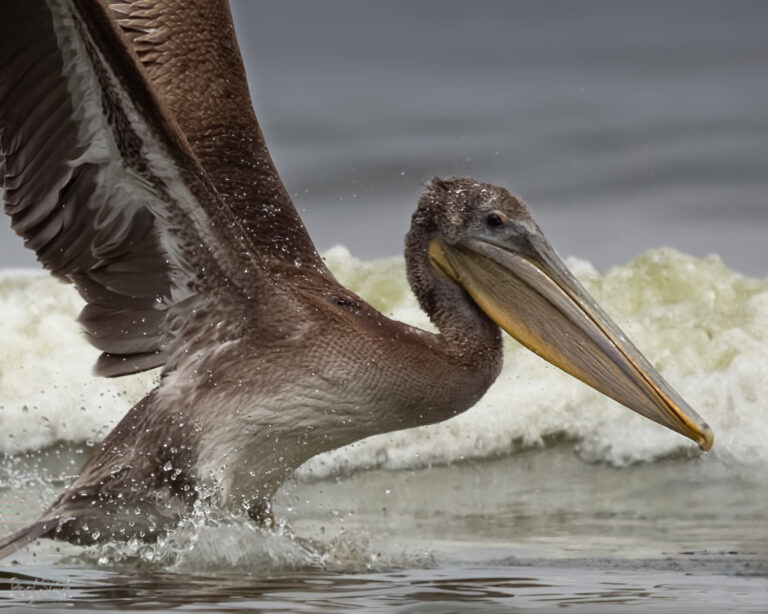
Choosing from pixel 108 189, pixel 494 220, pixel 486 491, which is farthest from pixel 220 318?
pixel 486 491

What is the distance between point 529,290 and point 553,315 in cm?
14

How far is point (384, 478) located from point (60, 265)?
3829mm

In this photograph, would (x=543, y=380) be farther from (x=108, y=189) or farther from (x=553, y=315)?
(x=108, y=189)

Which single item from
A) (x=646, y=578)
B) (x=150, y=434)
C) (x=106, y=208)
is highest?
(x=106, y=208)

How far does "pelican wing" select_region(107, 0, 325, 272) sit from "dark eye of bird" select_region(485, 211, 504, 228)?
0.79m

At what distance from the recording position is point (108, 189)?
5887mm

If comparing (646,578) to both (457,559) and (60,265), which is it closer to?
(457,559)

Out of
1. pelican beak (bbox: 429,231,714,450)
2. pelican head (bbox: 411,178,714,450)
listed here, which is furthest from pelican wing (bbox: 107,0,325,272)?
pelican beak (bbox: 429,231,714,450)

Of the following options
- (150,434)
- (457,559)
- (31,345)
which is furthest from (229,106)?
(31,345)

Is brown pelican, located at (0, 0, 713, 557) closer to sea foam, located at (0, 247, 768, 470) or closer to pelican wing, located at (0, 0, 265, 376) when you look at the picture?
pelican wing, located at (0, 0, 265, 376)

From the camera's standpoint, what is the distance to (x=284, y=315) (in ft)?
19.9

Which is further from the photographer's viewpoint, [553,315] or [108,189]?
[553,315]

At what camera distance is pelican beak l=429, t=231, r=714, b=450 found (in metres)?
6.25

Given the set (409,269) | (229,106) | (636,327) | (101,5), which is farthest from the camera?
(636,327)
